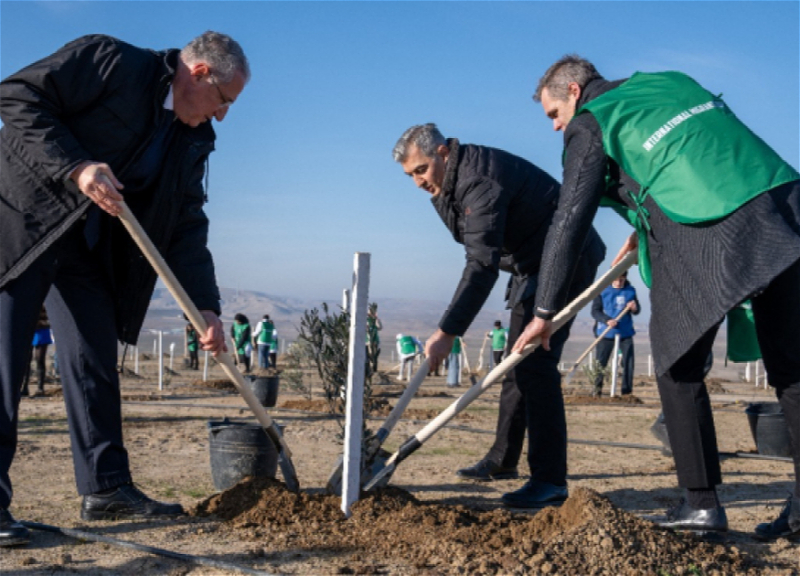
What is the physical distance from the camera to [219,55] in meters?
3.85

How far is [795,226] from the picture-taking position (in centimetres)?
348

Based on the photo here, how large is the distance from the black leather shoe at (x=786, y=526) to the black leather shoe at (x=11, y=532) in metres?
2.99

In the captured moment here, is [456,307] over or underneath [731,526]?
over

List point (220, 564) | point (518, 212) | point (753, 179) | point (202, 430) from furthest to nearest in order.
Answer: point (202, 430) < point (518, 212) < point (753, 179) < point (220, 564)

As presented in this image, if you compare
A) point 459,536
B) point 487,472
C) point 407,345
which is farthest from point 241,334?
point 459,536

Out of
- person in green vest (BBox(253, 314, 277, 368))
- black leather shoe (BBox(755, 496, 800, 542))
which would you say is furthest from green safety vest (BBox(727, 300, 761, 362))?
person in green vest (BBox(253, 314, 277, 368))

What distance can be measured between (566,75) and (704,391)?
4.84 feet

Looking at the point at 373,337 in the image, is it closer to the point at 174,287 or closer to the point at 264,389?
the point at 174,287

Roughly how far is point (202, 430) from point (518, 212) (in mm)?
4297

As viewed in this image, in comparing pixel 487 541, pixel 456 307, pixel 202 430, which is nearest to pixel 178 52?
pixel 456 307

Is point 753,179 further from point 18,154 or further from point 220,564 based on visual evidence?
point 18,154

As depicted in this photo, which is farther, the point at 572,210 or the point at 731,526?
the point at 731,526

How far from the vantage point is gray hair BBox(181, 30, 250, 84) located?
385 cm

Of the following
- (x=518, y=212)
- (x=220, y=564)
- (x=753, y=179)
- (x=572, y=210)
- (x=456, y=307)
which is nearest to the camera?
(x=220, y=564)
